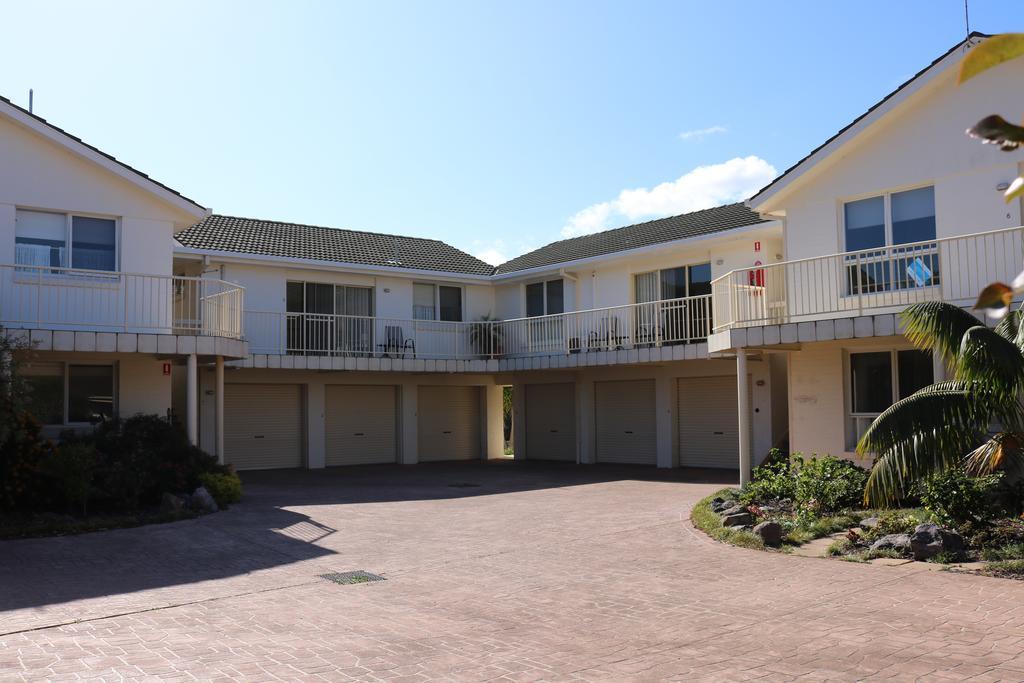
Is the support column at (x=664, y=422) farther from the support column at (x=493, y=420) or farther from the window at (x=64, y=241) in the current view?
the window at (x=64, y=241)

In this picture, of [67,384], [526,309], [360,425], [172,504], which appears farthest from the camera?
[526,309]

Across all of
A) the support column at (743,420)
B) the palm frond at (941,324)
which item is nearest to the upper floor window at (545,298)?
the support column at (743,420)

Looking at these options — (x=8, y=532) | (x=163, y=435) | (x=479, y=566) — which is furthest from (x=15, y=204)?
(x=479, y=566)

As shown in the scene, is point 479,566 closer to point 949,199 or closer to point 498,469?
point 949,199

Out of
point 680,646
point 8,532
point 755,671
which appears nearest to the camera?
point 755,671

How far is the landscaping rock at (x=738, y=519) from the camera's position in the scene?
12.1m

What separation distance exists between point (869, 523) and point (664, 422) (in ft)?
39.9

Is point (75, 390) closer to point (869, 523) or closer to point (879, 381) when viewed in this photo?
point (869, 523)

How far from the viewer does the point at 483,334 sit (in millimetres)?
26859

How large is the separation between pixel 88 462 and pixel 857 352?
13.2 m

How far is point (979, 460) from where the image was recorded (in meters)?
11.0

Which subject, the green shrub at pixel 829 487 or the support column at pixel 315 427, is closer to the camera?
the green shrub at pixel 829 487

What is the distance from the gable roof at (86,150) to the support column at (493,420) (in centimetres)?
1261

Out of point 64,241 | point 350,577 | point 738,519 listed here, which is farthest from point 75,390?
point 738,519
